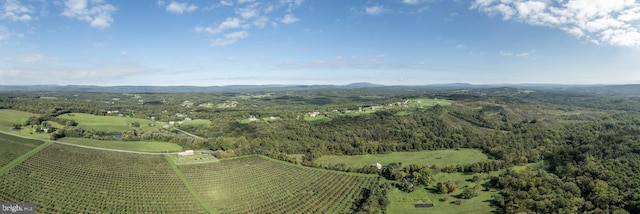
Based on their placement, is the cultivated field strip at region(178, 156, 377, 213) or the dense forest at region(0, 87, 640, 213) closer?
the cultivated field strip at region(178, 156, 377, 213)

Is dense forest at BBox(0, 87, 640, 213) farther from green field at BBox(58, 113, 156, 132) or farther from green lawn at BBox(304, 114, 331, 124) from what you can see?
green field at BBox(58, 113, 156, 132)

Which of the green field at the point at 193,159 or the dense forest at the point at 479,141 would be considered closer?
the dense forest at the point at 479,141

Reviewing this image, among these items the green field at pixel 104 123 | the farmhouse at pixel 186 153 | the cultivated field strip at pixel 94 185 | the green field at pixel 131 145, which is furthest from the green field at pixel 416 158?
the green field at pixel 104 123

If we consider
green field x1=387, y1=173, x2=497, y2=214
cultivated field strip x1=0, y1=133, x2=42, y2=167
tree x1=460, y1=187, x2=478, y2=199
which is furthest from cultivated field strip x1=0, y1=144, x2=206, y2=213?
tree x1=460, y1=187, x2=478, y2=199

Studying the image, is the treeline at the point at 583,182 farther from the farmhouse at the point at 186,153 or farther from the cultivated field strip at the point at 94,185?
the farmhouse at the point at 186,153

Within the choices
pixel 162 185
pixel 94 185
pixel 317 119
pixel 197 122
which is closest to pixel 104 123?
pixel 197 122

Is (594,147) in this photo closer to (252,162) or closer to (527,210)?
(527,210)

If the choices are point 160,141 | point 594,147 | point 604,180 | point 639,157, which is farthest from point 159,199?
point 594,147
